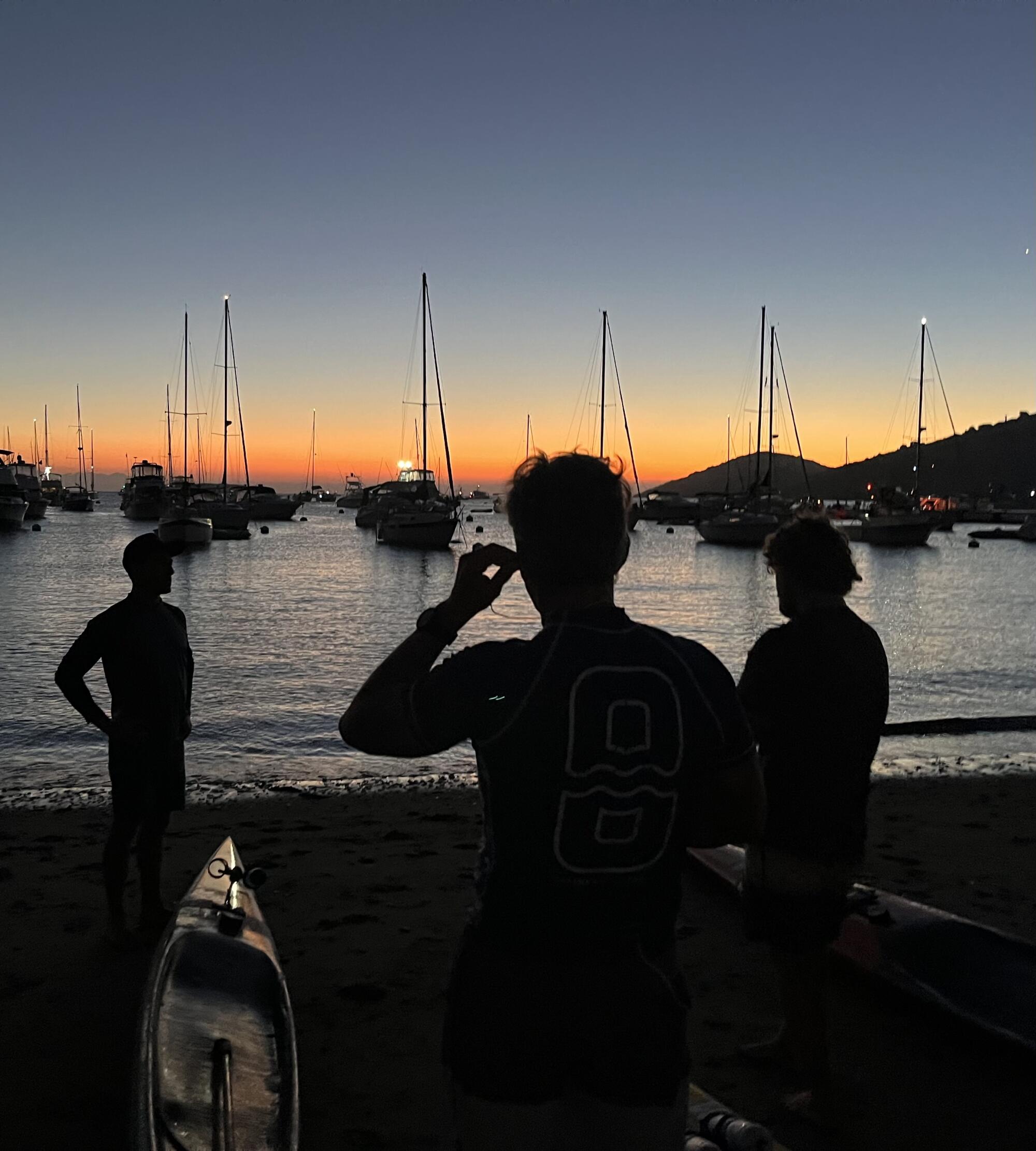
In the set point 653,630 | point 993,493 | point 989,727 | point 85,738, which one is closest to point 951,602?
point 989,727

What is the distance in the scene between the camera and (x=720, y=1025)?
14.8ft

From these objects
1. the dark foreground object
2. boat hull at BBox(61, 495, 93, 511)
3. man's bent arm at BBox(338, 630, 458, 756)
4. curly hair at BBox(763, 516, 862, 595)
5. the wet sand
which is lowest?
the wet sand

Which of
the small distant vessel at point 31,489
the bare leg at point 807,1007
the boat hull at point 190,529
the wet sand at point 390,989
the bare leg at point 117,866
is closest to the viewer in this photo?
the bare leg at point 807,1007

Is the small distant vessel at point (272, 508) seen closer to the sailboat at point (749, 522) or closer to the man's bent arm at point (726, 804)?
the sailboat at point (749, 522)

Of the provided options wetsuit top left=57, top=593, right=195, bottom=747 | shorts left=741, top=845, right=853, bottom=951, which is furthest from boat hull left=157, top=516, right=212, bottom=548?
shorts left=741, top=845, right=853, bottom=951

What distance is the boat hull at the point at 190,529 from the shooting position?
61.0 metres

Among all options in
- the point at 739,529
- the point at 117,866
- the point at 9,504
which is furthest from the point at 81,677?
the point at 9,504

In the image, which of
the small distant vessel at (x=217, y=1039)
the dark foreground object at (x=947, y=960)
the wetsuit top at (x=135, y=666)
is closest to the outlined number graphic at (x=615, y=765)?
the small distant vessel at (x=217, y=1039)

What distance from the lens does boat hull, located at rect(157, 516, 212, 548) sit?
61000 mm

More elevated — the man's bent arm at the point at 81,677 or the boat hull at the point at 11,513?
the boat hull at the point at 11,513

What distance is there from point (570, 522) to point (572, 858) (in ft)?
2.06

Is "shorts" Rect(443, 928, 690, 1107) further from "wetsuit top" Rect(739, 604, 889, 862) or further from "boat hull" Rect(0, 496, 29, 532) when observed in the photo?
"boat hull" Rect(0, 496, 29, 532)

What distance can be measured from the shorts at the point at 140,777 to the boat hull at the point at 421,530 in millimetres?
55397

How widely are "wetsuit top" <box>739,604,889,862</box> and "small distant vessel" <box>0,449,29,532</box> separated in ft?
266
